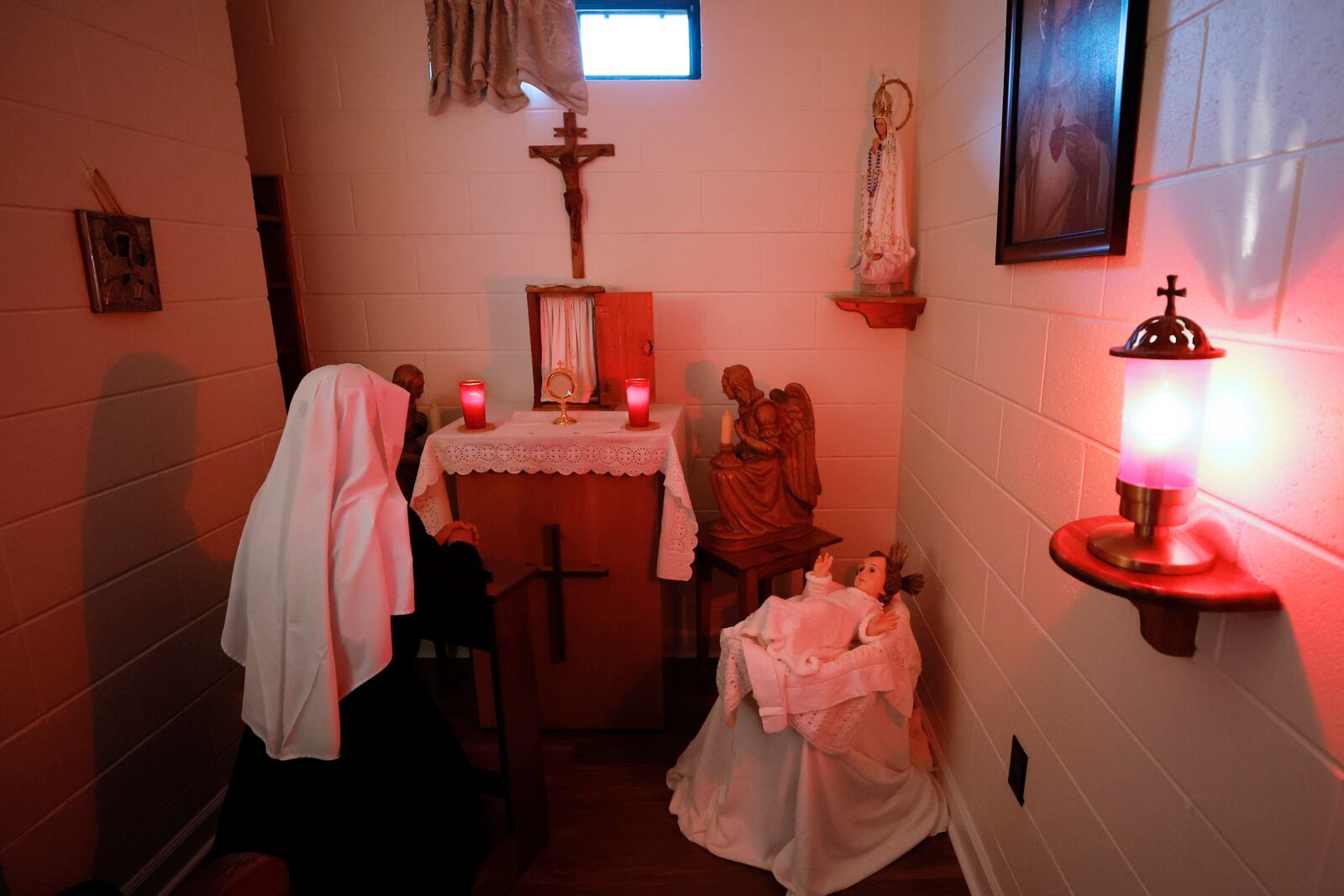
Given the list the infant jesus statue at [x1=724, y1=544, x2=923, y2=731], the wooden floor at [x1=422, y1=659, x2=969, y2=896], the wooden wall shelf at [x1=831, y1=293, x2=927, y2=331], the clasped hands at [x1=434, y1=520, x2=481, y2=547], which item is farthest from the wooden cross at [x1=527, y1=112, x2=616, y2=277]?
the wooden floor at [x1=422, y1=659, x2=969, y2=896]

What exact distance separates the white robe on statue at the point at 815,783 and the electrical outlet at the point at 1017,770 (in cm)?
30

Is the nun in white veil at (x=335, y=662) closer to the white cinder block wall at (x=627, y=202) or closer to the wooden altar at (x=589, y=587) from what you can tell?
the wooden altar at (x=589, y=587)

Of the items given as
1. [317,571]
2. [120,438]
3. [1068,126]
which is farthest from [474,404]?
[1068,126]

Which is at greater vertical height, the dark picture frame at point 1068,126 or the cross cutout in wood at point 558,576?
the dark picture frame at point 1068,126

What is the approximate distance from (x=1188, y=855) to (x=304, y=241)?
115 inches

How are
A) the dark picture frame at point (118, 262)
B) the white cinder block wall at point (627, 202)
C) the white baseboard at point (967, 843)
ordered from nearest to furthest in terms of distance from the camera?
the dark picture frame at point (118, 262)
the white baseboard at point (967, 843)
the white cinder block wall at point (627, 202)

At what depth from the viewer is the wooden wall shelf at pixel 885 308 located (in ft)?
7.93

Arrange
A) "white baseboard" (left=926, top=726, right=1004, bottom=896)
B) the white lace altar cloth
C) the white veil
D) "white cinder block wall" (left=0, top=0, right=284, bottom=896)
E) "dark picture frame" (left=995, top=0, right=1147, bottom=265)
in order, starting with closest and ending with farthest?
1. "dark picture frame" (left=995, top=0, right=1147, bottom=265)
2. the white veil
3. "white cinder block wall" (left=0, top=0, right=284, bottom=896)
4. "white baseboard" (left=926, top=726, right=1004, bottom=896)
5. the white lace altar cloth

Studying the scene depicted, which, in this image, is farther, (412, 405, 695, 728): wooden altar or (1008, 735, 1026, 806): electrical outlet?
(412, 405, 695, 728): wooden altar

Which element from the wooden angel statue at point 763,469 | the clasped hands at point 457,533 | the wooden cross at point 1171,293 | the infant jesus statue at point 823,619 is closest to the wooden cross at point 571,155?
the wooden angel statue at point 763,469

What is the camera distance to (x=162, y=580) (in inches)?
74.5

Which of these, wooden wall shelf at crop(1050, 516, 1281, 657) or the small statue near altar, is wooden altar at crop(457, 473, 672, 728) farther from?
wooden wall shelf at crop(1050, 516, 1281, 657)

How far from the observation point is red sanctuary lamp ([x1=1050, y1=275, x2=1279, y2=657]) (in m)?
0.83

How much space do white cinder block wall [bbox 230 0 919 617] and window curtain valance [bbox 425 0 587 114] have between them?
0.26ft
